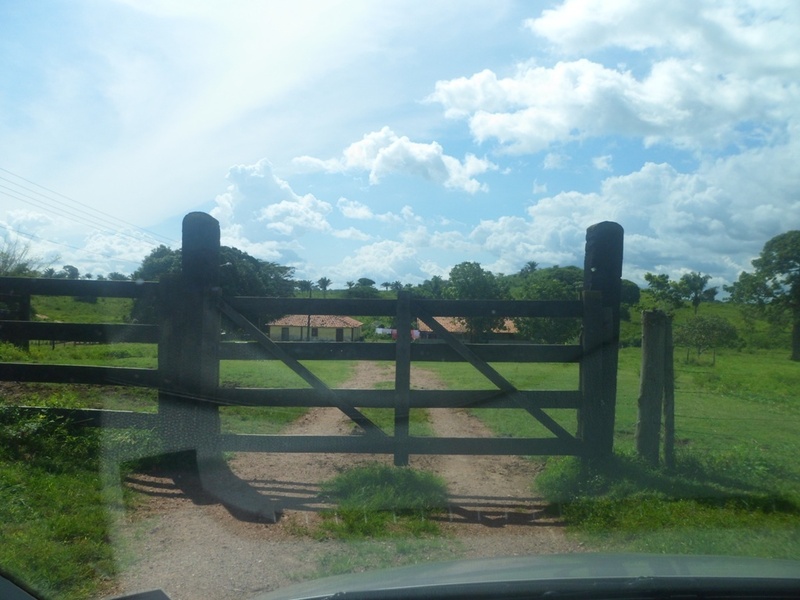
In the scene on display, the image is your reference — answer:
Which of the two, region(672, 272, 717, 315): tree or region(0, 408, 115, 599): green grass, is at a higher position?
region(672, 272, 717, 315): tree

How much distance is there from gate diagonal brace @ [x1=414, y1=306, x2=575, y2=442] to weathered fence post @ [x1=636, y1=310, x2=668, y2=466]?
74 centimetres

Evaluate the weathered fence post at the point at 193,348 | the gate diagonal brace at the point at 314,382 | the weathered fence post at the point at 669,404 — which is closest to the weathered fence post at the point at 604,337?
the weathered fence post at the point at 669,404

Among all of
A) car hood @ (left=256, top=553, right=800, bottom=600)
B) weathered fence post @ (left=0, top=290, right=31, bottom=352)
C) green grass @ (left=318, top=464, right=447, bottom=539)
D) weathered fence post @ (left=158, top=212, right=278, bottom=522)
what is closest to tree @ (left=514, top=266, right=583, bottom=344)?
green grass @ (left=318, top=464, right=447, bottom=539)

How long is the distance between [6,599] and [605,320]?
5789 millimetres

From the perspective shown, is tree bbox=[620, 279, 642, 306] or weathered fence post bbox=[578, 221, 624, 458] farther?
tree bbox=[620, 279, 642, 306]

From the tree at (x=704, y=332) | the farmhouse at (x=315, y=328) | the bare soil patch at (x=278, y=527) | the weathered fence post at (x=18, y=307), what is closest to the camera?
the bare soil patch at (x=278, y=527)

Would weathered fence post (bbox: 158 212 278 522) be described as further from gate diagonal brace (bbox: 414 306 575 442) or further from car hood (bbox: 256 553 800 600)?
car hood (bbox: 256 553 800 600)

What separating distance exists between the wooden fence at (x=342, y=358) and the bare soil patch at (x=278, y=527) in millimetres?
445

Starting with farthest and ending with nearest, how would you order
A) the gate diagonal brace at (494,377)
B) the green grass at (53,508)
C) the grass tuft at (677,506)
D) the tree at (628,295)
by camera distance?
the tree at (628,295), the gate diagonal brace at (494,377), the grass tuft at (677,506), the green grass at (53,508)

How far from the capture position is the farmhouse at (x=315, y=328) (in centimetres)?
1121

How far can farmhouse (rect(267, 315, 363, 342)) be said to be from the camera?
1121cm

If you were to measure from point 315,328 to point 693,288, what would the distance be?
28.7 metres

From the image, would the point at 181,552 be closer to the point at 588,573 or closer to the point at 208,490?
the point at 208,490

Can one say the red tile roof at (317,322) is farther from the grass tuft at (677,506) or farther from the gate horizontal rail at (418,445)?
the grass tuft at (677,506)
